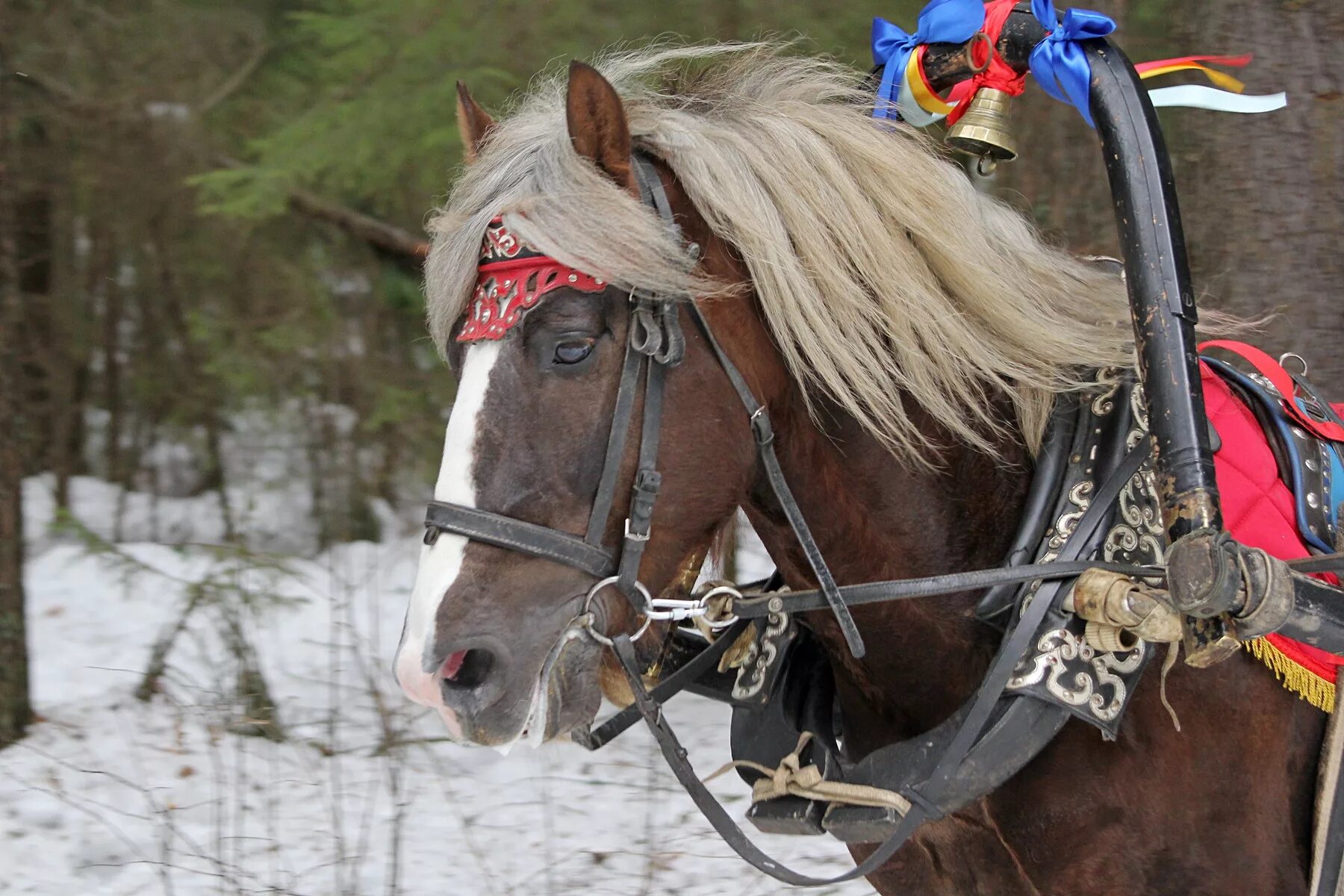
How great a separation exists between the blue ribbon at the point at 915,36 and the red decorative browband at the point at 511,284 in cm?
73

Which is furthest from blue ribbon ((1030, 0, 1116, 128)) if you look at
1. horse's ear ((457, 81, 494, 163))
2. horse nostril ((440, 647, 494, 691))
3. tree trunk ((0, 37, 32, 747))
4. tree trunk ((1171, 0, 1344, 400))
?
tree trunk ((0, 37, 32, 747))

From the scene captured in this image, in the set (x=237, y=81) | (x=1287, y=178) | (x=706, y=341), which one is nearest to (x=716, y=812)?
(x=706, y=341)

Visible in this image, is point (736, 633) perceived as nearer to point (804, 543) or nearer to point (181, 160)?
point (804, 543)

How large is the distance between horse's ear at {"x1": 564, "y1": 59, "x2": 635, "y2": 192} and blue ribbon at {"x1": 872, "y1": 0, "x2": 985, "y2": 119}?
1.87ft

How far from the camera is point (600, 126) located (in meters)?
1.83

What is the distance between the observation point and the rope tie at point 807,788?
6.30ft

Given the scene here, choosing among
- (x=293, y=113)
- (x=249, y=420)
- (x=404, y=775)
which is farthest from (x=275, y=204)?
(x=249, y=420)

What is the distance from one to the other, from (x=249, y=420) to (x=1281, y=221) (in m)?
6.46

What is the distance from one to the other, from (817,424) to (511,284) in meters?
0.54

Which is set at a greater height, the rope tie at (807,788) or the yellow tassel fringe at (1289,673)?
the yellow tassel fringe at (1289,673)

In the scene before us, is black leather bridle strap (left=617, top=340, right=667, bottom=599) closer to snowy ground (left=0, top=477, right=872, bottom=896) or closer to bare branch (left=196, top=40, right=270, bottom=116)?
snowy ground (left=0, top=477, right=872, bottom=896)

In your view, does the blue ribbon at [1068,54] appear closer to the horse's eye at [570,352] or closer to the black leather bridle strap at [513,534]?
the horse's eye at [570,352]

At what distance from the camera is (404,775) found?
4.64 meters

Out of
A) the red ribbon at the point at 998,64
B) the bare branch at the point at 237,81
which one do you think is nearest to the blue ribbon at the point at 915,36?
the red ribbon at the point at 998,64
